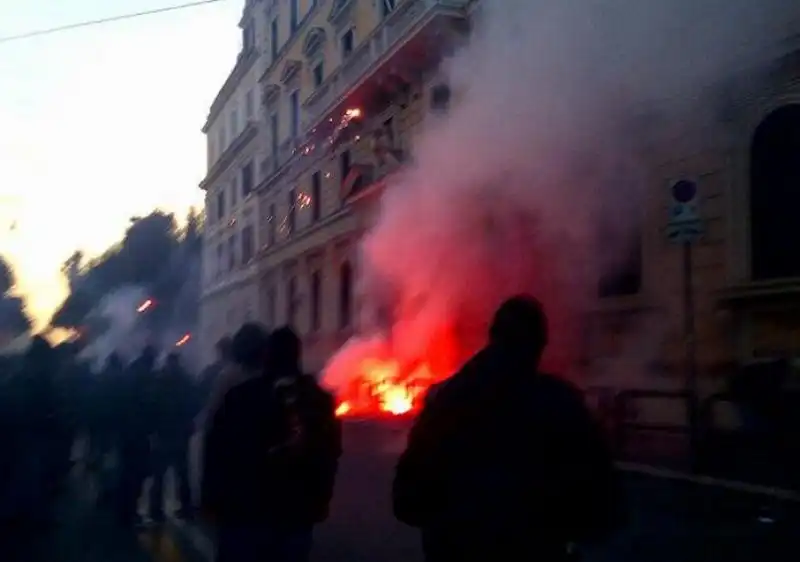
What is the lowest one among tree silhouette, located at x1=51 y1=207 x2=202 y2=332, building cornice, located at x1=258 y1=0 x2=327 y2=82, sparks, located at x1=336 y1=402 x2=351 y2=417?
sparks, located at x1=336 y1=402 x2=351 y2=417

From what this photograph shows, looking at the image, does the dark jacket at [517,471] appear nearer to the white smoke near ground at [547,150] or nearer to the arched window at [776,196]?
the white smoke near ground at [547,150]

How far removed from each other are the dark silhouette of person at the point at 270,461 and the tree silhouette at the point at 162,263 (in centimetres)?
2881

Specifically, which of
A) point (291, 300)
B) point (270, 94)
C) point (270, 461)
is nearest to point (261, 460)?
point (270, 461)

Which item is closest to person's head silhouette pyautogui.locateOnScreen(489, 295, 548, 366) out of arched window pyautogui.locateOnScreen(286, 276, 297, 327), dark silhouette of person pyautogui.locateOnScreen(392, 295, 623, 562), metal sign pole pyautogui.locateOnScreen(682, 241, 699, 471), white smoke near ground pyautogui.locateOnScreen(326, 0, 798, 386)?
dark silhouette of person pyautogui.locateOnScreen(392, 295, 623, 562)

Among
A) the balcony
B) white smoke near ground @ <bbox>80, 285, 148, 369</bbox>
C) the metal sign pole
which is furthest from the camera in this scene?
the balcony

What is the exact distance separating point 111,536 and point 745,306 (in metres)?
6.32

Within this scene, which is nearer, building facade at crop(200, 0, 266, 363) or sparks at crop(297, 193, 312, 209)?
sparks at crop(297, 193, 312, 209)

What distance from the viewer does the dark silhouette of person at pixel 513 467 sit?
7.67 feet

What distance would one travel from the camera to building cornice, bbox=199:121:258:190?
3228cm

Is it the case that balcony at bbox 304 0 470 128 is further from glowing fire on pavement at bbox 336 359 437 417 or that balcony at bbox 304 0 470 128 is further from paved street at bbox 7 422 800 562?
paved street at bbox 7 422 800 562

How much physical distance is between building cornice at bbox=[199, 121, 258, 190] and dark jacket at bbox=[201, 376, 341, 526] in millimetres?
28733

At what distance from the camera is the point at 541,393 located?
2.38 metres

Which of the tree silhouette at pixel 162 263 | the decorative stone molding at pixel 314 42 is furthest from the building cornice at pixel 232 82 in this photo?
the decorative stone molding at pixel 314 42

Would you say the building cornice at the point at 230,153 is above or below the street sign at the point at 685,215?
above
